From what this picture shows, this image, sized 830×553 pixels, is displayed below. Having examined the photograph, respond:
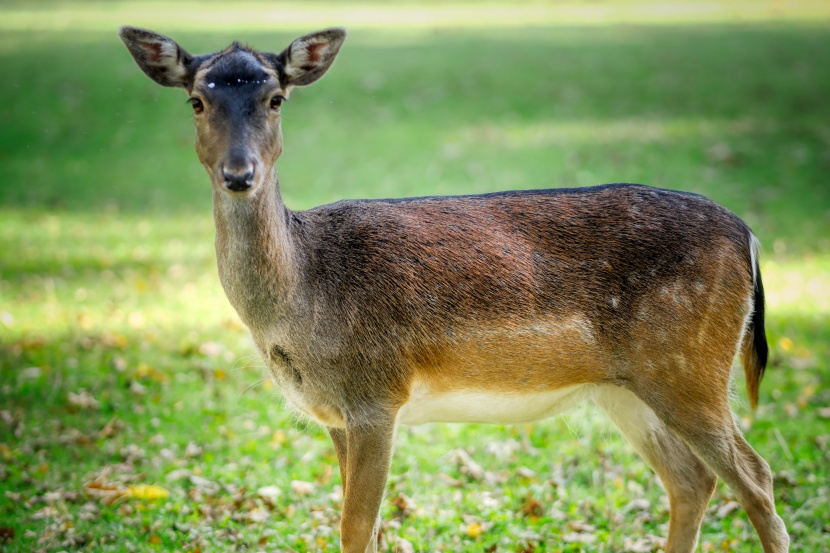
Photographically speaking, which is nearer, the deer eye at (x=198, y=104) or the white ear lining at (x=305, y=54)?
the deer eye at (x=198, y=104)

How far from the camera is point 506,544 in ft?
18.1

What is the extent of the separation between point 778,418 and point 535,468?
2.15 meters

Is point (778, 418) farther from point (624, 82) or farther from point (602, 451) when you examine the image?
point (624, 82)

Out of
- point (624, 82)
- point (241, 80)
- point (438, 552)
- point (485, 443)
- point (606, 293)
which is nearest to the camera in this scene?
point (241, 80)

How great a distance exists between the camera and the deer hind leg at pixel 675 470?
502 centimetres

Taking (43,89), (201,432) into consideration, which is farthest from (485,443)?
(43,89)

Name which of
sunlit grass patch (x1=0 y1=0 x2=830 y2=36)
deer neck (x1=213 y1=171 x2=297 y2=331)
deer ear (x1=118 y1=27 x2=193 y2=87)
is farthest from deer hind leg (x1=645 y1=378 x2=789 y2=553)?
sunlit grass patch (x1=0 y1=0 x2=830 y2=36)

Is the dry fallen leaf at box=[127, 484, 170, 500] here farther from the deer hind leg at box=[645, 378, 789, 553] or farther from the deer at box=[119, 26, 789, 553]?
the deer hind leg at box=[645, 378, 789, 553]

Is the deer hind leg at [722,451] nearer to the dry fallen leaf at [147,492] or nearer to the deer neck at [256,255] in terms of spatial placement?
the deer neck at [256,255]

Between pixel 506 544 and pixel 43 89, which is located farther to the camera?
pixel 43 89

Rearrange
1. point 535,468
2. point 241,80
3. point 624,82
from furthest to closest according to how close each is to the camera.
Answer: point 624,82 < point 535,468 < point 241,80

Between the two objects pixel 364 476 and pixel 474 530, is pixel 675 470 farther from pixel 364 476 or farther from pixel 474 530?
pixel 364 476

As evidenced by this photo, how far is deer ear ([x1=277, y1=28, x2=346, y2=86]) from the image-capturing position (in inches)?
177

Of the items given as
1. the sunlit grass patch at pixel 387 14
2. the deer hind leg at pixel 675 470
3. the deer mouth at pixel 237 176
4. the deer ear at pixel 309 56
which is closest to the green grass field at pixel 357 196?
the sunlit grass patch at pixel 387 14
